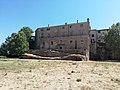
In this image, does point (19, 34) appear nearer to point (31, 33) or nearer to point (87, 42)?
point (31, 33)

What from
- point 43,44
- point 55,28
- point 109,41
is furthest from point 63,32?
point 109,41

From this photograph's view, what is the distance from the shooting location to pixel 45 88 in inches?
392

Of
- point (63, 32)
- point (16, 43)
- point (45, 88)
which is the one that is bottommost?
point (45, 88)

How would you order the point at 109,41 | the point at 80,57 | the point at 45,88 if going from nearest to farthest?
1. the point at 45,88
2. the point at 80,57
3. the point at 109,41

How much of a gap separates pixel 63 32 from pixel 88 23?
1053 centimetres

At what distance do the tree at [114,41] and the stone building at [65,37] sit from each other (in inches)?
273

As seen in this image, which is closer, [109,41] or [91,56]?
[109,41]

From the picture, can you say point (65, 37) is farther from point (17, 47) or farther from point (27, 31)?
point (27, 31)

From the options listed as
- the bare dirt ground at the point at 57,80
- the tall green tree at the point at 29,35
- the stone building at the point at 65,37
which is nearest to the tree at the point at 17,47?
the stone building at the point at 65,37

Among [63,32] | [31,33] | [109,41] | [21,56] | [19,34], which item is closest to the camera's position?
[21,56]

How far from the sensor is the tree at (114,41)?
168 feet

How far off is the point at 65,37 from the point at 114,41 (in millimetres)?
17804

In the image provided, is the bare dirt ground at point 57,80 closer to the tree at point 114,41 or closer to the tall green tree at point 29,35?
the tree at point 114,41

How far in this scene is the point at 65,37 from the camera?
A: 202 ft
